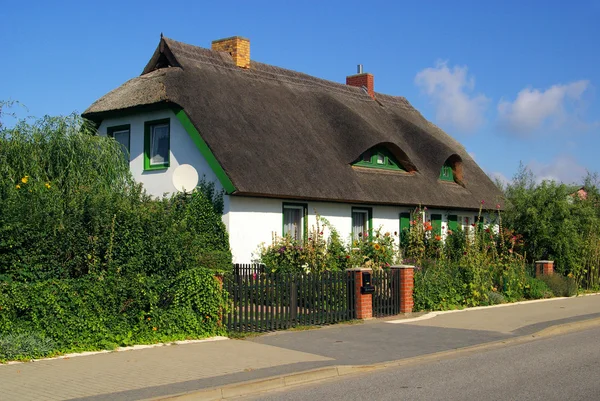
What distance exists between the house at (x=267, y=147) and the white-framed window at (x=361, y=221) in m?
0.04

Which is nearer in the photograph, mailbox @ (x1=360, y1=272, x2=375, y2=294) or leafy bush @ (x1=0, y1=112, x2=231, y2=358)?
leafy bush @ (x1=0, y1=112, x2=231, y2=358)

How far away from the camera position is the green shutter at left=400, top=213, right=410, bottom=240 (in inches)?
963

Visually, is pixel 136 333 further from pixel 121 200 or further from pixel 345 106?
A: pixel 345 106

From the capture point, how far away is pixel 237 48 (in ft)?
80.8

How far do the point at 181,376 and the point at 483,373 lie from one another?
14.4 ft

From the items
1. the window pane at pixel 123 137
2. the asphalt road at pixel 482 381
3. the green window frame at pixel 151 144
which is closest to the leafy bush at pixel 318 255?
the green window frame at pixel 151 144

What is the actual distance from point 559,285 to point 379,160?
24.2 ft

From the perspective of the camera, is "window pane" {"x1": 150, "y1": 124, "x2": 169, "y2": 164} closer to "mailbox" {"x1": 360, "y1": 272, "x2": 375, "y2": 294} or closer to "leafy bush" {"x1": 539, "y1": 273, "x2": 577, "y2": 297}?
"mailbox" {"x1": 360, "y1": 272, "x2": 375, "y2": 294}

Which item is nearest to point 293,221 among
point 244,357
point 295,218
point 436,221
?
point 295,218

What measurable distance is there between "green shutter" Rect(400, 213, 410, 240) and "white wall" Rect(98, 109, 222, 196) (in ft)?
26.5

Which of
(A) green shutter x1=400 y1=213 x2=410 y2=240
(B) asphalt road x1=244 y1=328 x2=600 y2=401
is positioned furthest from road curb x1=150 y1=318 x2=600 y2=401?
(A) green shutter x1=400 y1=213 x2=410 y2=240

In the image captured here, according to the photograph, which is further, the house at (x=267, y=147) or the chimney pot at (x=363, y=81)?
the chimney pot at (x=363, y=81)

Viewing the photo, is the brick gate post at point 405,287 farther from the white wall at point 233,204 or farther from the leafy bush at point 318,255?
the white wall at point 233,204

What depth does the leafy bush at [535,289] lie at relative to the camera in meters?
22.1
